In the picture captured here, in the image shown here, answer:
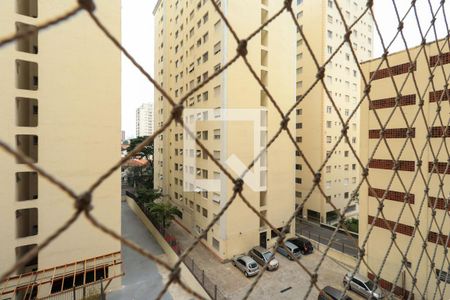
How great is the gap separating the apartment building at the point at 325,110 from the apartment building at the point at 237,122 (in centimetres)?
224

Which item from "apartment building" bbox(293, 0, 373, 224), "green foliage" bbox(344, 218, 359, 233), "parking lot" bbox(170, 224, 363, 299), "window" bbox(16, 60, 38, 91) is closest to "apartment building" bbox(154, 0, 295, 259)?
"parking lot" bbox(170, 224, 363, 299)

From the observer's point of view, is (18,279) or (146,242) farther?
(146,242)

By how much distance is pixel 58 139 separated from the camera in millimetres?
3354

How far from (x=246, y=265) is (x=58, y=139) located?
12.6 feet

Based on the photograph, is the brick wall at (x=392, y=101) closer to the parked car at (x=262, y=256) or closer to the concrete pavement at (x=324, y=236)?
the concrete pavement at (x=324, y=236)

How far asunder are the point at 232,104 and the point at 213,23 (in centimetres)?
210

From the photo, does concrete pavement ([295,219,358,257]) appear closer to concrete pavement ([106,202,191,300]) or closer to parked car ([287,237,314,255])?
parked car ([287,237,314,255])

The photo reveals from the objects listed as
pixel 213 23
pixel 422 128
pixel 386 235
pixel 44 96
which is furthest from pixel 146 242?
pixel 422 128

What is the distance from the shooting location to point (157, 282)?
4227mm

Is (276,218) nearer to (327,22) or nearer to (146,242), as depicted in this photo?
(146,242)

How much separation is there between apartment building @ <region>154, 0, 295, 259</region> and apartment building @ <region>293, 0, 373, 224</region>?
2.24 m

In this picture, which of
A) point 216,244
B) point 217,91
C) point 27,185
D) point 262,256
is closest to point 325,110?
point 217,91

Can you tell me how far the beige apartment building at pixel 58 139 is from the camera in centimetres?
307

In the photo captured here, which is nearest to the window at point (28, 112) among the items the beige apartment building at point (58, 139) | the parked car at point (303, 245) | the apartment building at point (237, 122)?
the beige apartment building at point (58, 139)
